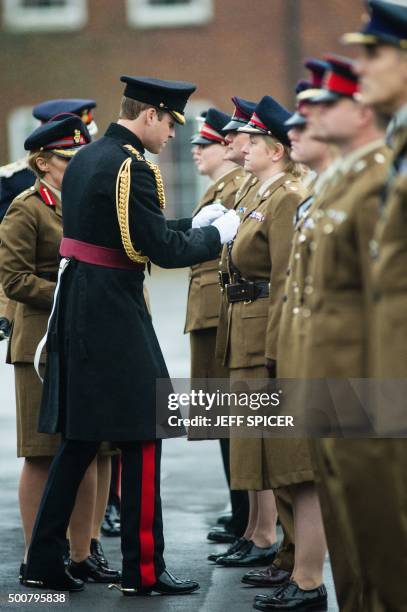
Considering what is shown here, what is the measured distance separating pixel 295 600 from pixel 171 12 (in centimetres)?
2272

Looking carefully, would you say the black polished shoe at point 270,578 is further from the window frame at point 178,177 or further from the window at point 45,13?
the window at point 45,13

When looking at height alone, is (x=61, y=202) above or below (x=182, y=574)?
above

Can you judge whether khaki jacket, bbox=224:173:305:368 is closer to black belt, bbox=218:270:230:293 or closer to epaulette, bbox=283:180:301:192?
epaulette, bbox=283:180:301:192

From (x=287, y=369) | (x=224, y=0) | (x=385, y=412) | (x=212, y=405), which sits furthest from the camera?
(x=224, y=0)

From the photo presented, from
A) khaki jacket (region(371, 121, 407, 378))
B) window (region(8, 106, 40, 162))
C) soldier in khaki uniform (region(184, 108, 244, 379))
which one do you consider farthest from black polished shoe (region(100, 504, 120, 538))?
window (region(8, 106, 40, 162))

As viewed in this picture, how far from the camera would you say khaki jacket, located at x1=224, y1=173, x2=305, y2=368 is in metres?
5.96

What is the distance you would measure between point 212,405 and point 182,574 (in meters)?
0.89

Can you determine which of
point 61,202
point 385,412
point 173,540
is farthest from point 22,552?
point 385,412

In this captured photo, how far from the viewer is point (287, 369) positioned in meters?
5.09

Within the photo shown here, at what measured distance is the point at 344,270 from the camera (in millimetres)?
4242

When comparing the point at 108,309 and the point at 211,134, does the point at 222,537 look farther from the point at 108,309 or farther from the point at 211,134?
the point at 211,134

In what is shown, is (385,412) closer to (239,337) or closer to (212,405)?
(239,337)

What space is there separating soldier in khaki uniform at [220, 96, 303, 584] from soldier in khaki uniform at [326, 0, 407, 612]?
173 cm

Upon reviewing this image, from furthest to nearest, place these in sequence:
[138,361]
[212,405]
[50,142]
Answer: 1. [212,405]
2. [50,142]
3. [138,361]
